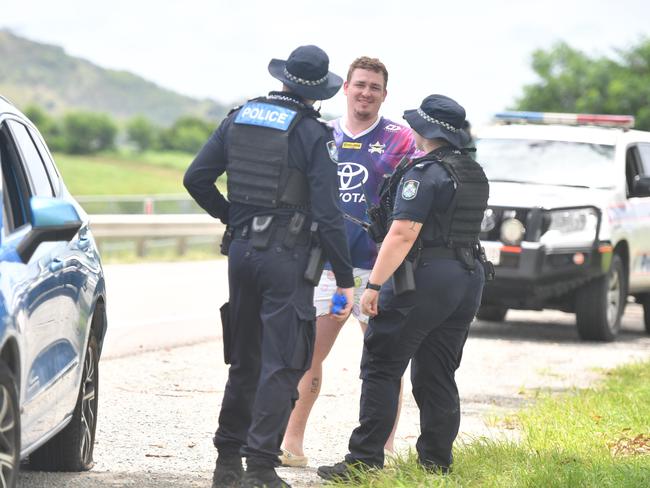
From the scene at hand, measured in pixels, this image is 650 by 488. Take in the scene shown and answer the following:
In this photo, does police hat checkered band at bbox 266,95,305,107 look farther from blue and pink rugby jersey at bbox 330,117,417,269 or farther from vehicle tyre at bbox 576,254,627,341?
vehicle tyre at bbox 576,254,627,341

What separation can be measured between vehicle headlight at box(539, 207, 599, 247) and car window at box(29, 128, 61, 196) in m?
7.40

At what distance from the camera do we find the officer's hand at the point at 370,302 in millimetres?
6520

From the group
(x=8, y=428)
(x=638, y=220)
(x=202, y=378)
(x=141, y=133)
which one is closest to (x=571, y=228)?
(x=638, y=220)

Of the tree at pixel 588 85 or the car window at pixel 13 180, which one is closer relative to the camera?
the car window at pixel 13 180

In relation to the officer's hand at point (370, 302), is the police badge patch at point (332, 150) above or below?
above

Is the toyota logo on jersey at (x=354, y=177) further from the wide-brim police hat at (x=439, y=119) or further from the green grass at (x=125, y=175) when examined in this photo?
the green grass at (x=125, y=175)

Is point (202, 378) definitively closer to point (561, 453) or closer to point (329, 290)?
point (329, 290)

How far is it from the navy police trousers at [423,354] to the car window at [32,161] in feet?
5.00

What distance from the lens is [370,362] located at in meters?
6.70

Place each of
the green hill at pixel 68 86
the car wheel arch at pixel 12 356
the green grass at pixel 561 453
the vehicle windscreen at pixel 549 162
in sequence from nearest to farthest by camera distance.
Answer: the car wheel arch at pixel 12 356 → the green grass at pixel 561 453 → the vehicle windscreen at pixel 549 162 → the green hill at pixel 68 86

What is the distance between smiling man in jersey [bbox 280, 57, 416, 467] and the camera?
7383mm

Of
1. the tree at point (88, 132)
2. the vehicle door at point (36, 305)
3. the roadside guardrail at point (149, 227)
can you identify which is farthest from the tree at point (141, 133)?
the vehicle door at point (36, 305)

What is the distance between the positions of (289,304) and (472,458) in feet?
4.93

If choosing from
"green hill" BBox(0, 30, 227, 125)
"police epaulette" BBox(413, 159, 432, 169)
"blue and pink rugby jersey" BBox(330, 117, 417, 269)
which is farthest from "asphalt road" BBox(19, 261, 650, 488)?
"green hill" BBox(0, 30, 227, 125)
